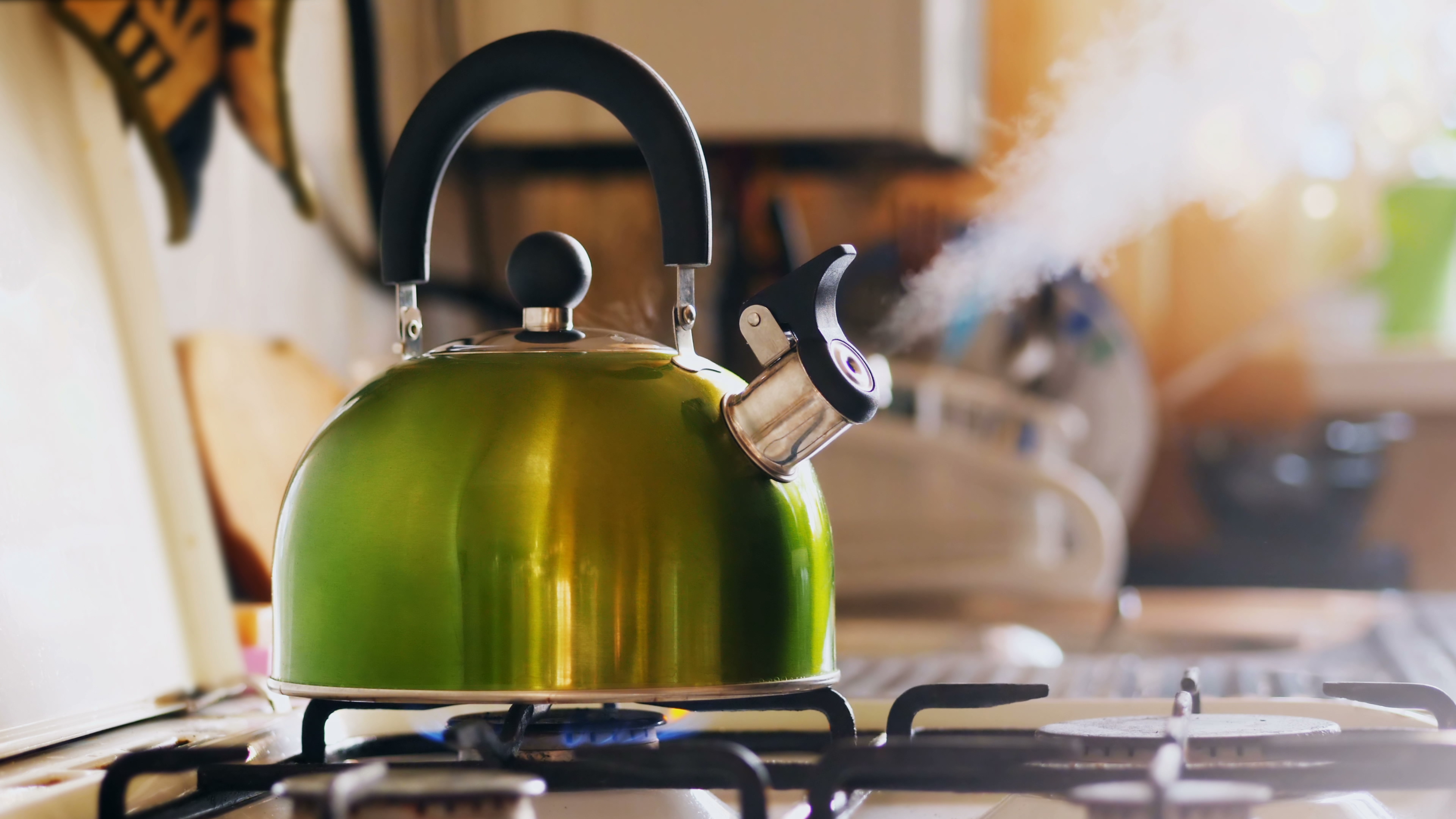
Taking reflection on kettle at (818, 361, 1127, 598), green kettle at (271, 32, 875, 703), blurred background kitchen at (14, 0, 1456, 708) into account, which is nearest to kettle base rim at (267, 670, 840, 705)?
green kettle at (271, 32, 875, 703)

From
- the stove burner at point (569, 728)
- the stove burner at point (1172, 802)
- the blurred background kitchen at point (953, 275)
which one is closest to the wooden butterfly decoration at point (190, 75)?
the blurred background kitchen at point (953, 275)

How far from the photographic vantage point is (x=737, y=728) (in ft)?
1.93

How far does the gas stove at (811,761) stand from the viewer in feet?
1.15

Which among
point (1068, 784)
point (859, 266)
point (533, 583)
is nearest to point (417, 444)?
point (533, 583)

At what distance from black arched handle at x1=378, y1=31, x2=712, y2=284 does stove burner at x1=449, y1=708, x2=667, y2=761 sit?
17cm

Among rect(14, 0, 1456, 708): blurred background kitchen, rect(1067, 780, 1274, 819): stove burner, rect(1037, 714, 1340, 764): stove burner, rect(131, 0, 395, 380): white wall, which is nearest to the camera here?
rect(1067, 780, 1274, 819): stove burner

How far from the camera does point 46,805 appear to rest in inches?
16.3

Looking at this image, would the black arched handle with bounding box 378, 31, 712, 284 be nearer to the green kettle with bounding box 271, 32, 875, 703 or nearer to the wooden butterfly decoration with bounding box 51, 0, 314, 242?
the green kettle with bounding box 271, 32, 875, 703

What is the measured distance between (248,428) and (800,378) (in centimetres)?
54

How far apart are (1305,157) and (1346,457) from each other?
23.2 inches

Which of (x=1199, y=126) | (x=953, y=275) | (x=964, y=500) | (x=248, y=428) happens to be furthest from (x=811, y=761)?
(x=1199, y=126)

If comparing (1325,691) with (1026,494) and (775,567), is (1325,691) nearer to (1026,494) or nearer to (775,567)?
(775,567)

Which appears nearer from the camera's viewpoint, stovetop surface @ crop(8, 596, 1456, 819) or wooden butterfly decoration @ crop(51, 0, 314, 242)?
stovetop surface @ crop(8, 596, 1456, 819)

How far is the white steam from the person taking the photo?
1.30m
